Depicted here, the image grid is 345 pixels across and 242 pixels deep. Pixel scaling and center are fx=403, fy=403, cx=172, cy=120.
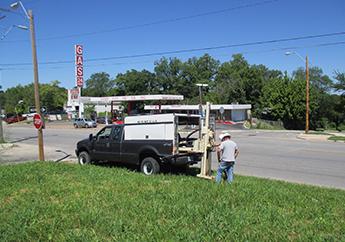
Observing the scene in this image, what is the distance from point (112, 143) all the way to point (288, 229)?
9.71 meters

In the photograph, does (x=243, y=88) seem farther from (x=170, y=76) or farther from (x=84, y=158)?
(x=84, y=158)

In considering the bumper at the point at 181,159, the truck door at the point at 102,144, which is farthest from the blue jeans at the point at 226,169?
the truck door at the point at 102,144

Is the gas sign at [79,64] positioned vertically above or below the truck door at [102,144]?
above

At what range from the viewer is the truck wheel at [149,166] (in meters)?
12.7

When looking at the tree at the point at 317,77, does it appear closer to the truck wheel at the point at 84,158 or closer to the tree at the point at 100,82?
the tree at the point at 100,82

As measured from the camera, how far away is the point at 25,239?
5.31 metres

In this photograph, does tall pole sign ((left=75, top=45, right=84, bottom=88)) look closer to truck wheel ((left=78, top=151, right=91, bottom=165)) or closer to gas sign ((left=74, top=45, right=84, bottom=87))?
gas sign ((left=74, top=45, right=84, bottom=87))

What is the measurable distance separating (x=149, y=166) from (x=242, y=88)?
71.9 m

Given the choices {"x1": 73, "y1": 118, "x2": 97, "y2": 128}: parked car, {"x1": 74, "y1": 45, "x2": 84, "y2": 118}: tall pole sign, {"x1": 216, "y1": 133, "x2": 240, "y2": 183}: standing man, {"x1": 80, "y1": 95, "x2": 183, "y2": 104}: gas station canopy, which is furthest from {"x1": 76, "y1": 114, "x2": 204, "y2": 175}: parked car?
{"x1": 74, "y1": 45, "x2": 84, "y2": 118}: tall pole sign

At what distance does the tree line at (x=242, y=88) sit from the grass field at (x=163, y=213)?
A: 5381cm

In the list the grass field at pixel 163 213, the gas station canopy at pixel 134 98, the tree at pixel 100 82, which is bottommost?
the grass field at pixel 163 213

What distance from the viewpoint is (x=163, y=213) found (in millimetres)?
6352

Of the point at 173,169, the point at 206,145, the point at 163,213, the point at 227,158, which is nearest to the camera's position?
the point at 163,213

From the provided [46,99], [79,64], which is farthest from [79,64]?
[46,99]
